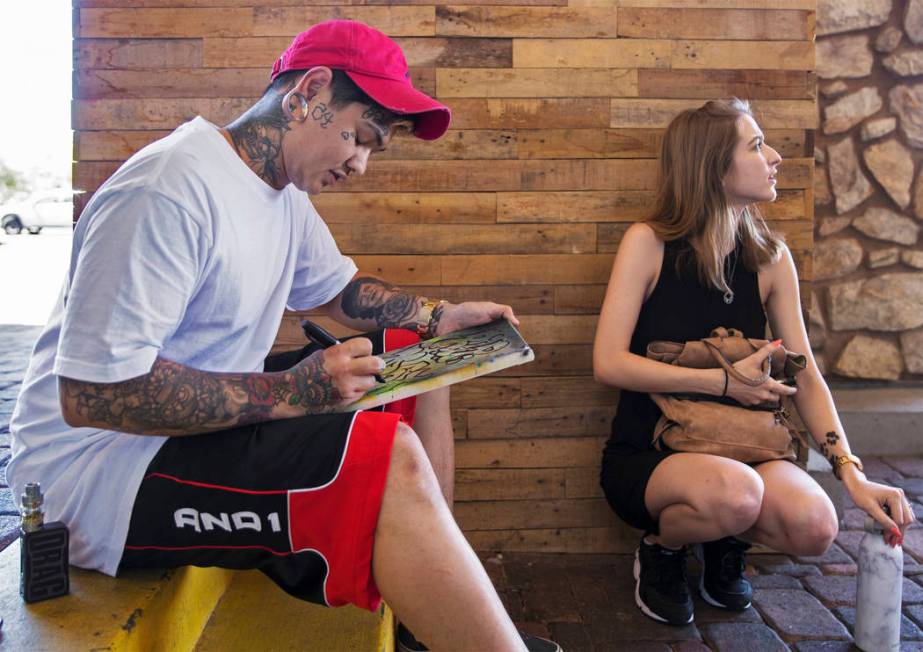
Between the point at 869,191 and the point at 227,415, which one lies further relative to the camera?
the point at 869,191

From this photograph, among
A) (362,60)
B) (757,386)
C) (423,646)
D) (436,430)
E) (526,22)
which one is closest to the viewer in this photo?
(362,60)

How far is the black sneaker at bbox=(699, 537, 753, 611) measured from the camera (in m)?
2.76

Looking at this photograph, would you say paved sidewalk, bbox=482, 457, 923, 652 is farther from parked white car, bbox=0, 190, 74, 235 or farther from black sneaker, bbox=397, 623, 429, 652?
parked white car, bbox=0, 190, 74, 235

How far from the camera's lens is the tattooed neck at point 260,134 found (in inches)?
73.7

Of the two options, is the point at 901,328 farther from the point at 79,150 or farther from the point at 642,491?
the point at 79,150

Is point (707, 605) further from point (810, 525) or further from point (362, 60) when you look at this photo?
point (362, 60)

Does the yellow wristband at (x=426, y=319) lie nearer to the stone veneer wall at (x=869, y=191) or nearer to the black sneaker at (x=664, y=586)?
the black sneaker at (x=664, y=586)

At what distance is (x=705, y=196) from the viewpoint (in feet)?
9.29

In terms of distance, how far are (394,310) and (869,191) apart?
127 inches

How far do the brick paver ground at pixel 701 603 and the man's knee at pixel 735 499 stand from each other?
1.12 ft

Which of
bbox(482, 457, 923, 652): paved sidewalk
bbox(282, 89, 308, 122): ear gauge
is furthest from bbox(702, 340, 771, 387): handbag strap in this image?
bbox(282, 89, 308, 122): ear gauge

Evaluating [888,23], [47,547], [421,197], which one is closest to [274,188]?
[47,547]

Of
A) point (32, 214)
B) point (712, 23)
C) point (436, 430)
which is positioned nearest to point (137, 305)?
point (436, 430)

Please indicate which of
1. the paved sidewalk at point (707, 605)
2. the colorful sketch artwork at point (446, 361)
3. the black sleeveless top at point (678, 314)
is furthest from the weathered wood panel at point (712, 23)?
the paved sidewalk at point (707, 605)
